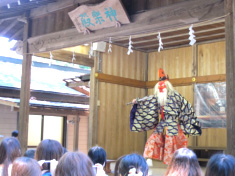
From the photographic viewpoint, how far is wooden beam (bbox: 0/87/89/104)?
995cm

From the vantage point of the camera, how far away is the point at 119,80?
28.0 ft

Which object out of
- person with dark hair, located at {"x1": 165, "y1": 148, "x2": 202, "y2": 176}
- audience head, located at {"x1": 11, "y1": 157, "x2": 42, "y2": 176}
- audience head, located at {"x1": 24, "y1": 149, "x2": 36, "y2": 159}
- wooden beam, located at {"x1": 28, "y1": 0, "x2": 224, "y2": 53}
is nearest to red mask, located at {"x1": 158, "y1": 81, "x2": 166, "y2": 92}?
wooden beam, located at {"x1": 28, "y1": 0, "x2": 224, "y2": 53}

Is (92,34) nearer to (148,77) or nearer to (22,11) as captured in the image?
(22,11)

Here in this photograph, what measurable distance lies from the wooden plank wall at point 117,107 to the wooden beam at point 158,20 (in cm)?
241

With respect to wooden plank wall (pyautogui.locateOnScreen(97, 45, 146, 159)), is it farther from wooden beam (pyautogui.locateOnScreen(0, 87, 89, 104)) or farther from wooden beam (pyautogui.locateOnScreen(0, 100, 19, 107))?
wooden beam (pyautogui.locateOnScreen(0, 87, 89, 104))

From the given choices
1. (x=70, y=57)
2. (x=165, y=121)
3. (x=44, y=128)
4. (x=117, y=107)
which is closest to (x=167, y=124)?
(x=165, y=121)

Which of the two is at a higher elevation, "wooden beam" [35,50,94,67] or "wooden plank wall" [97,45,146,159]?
"wooden beam" [35,50,94,67]

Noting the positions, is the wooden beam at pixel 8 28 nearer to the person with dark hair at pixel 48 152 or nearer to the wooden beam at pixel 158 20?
the wooden beam at pixel 158 20

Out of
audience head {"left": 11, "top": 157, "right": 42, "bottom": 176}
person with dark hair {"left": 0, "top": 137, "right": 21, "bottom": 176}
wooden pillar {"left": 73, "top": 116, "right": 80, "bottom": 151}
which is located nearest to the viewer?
audience head {"left": 11, "top": 157, "right": 42, "bottom": 176}

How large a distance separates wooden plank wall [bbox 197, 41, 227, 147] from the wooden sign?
11.5ft

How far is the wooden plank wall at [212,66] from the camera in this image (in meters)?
7.92

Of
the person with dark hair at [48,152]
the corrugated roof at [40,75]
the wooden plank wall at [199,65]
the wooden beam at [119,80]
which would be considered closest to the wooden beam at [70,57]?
the wooden beam at [119,80]

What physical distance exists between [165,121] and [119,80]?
2.84 metres

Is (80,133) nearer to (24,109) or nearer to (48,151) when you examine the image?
(24,109)
